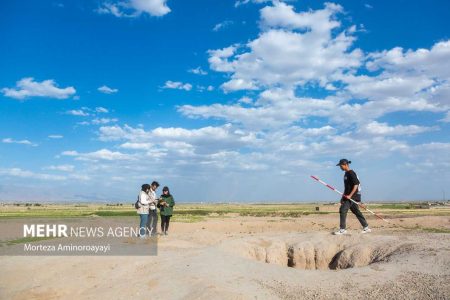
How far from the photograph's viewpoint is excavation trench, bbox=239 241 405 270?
11.2m

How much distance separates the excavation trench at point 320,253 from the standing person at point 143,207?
13.8 feet

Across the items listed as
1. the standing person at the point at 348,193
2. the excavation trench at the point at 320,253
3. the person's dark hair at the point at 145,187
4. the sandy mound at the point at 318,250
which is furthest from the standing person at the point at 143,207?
the standing person at the point at 348,193

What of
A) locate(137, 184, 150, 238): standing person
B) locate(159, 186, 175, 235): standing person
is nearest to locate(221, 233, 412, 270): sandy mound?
locate(137, 184, 150, 238): standing person

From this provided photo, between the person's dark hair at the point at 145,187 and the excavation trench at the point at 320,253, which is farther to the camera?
the person's dark hair at the point at 145,187

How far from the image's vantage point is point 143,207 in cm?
1490

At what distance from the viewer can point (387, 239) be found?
12.2 m

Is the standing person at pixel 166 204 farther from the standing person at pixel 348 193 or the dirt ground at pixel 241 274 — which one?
the standing person at pixel 348 193

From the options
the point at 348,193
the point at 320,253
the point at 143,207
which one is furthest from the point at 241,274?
the point at 143,207

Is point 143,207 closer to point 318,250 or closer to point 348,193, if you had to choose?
point 318,250

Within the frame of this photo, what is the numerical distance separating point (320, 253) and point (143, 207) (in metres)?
6.42

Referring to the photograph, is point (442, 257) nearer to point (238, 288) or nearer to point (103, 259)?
point (238, 288)

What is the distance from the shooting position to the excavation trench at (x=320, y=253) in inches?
439

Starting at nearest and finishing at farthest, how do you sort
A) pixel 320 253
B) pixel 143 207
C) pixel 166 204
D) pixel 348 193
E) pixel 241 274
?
pixel 241 274, pixel 320 253, pixel 348 193, pixel 143 207, pixel 166 204

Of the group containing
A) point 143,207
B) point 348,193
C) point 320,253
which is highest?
point 348,193
